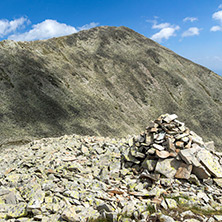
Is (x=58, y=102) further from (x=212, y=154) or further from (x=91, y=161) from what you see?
(x=212, y=154)

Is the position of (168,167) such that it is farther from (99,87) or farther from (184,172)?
(99,87)

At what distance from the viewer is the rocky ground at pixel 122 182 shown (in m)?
10.1

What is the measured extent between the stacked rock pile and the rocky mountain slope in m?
27.4

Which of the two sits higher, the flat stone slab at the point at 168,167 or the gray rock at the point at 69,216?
the flat stone slab at the point at 168,167

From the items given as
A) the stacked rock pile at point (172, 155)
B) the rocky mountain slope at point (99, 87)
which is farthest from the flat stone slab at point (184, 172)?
the rocky mountain slope at point (99, 87)

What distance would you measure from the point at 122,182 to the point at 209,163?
648 centimetres

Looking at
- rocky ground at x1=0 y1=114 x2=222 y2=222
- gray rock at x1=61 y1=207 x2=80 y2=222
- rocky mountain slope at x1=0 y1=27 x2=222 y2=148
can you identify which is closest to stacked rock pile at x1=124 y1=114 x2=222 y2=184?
rocky ground at x1=0 y1=114 x2=222 y2=222

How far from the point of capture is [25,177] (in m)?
13.8

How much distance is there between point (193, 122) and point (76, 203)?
72301 mm

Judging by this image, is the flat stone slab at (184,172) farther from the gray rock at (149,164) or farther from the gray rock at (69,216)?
the gray rock at (69,216)

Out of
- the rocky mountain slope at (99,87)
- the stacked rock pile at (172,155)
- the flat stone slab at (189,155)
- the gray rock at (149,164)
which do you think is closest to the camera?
the flat stone slab at (189,155)

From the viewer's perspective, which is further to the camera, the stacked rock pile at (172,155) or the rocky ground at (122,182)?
the stacked rock pile at (172,155)

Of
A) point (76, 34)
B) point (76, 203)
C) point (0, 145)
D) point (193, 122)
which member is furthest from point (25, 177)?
point (76, 34)

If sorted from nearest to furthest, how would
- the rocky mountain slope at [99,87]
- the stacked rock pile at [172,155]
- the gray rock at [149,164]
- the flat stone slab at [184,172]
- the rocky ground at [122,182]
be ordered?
the rocky ground at [122,182]
the flat stone slab at [184,172]
the stacked rock pile at [172,155]
the gray rock at [149,164]
the rocky mountain slope at [99,87]
